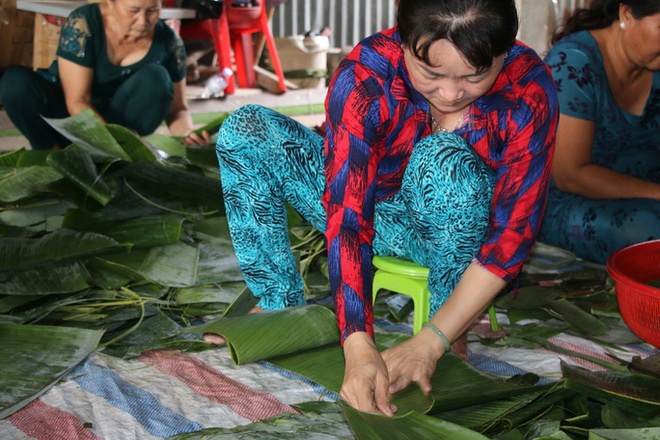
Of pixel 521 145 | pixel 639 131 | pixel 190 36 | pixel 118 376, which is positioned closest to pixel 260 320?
pixel 118 376

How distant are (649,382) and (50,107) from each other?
257 centimetres

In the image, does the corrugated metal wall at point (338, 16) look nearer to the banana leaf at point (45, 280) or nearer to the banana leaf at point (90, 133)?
the banana leaf at point (90, 133)

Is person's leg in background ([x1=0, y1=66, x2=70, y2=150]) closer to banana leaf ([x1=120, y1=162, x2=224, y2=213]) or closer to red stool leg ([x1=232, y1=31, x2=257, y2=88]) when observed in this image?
banana leaf ([x1=120, y1=162, x2=224, y2=213])

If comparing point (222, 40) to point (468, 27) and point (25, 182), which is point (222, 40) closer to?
point (25, 182)

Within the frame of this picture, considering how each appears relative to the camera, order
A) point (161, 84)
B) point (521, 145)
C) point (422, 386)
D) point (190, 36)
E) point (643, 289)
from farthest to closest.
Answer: point (190, 36) → point (161, 84) → point (643, 289) → point (521, 145) → point (422, 386)

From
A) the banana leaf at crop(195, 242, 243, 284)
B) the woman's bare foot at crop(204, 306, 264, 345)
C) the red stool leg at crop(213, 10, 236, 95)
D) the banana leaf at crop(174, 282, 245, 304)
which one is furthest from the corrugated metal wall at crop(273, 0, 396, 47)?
the woman's bare foot at crop(204, 306, 264, 345)

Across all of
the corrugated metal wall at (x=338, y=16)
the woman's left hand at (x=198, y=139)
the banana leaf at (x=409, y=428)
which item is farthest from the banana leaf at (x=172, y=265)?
the corrugated metal wall at (x=338, y=16)

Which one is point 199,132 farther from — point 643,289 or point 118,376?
point 643,289

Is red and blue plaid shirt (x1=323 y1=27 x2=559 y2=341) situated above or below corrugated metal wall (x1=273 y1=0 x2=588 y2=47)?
above

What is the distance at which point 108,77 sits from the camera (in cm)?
304

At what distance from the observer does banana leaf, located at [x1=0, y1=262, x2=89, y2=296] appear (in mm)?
1688

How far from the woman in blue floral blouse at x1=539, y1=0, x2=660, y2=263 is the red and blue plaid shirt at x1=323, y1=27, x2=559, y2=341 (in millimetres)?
801

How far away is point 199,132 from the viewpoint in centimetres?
264

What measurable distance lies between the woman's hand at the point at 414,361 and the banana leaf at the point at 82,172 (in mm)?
1057
